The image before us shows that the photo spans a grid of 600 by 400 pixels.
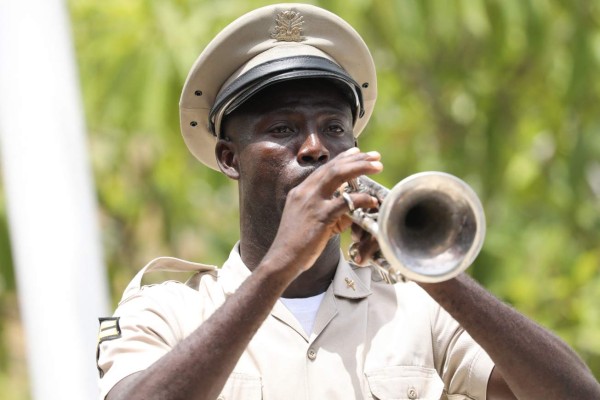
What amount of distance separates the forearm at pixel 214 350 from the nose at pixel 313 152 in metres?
0.56

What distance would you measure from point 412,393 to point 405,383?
4 cm

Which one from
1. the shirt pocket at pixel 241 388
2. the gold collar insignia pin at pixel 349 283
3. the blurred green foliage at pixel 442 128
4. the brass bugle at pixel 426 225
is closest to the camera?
the brass bugle at pixel 426 225

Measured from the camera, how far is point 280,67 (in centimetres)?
452

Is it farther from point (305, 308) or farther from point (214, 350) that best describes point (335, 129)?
point (214, 350)

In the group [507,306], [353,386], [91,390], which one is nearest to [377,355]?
[353,386]

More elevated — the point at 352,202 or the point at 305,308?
the point at 352,202

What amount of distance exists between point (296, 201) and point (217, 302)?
2.25ft

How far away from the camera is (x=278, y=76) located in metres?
4.48

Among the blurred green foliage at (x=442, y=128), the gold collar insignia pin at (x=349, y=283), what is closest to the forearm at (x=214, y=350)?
the gold collar insignia pin at (x=349, y=283)

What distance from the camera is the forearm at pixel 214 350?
12.5 feet

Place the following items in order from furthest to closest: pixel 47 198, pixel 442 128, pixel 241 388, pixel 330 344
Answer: pixel 442 128 < pixel 47 198 < pixel 330 344 < pixel 241 388

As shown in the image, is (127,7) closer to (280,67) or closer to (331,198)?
(280,67)

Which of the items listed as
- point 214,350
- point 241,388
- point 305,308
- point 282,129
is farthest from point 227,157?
point 214,350

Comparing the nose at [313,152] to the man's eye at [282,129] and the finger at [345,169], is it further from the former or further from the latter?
the finger at [345,169]
